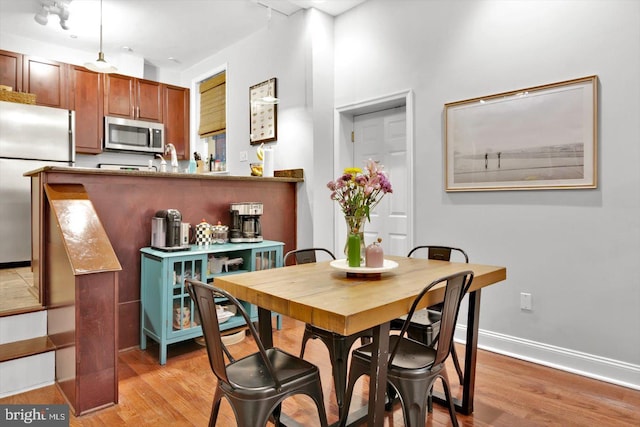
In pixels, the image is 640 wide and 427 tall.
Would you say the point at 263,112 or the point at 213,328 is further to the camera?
the point at 263,112

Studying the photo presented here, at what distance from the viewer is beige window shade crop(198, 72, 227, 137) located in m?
5.43

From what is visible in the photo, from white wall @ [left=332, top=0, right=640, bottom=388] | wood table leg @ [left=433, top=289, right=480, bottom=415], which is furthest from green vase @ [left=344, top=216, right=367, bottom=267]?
white wall @ [left=332, top=0, right=640, bottom=388]

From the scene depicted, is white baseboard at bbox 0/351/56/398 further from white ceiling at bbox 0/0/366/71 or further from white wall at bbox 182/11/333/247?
white ceiling at bbox 0/0/366/71

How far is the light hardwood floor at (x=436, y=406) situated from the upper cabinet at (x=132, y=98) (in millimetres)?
3675

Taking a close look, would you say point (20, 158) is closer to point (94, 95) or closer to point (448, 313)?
point (94, 95)

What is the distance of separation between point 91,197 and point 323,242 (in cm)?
211

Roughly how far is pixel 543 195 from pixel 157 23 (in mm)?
4305

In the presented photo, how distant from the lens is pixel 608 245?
98.9 inches

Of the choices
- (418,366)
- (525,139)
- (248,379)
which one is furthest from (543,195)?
(248,379)

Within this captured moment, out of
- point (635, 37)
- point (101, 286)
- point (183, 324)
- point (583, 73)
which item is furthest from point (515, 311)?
point (101, 286)

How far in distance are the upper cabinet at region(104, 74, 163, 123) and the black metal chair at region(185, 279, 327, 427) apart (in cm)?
467

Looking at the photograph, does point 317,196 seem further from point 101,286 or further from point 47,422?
point 47,422

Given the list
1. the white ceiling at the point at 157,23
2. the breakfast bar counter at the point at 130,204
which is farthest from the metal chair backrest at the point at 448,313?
the white ceiling at the point at 157,23

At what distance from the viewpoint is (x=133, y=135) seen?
5.35 m
